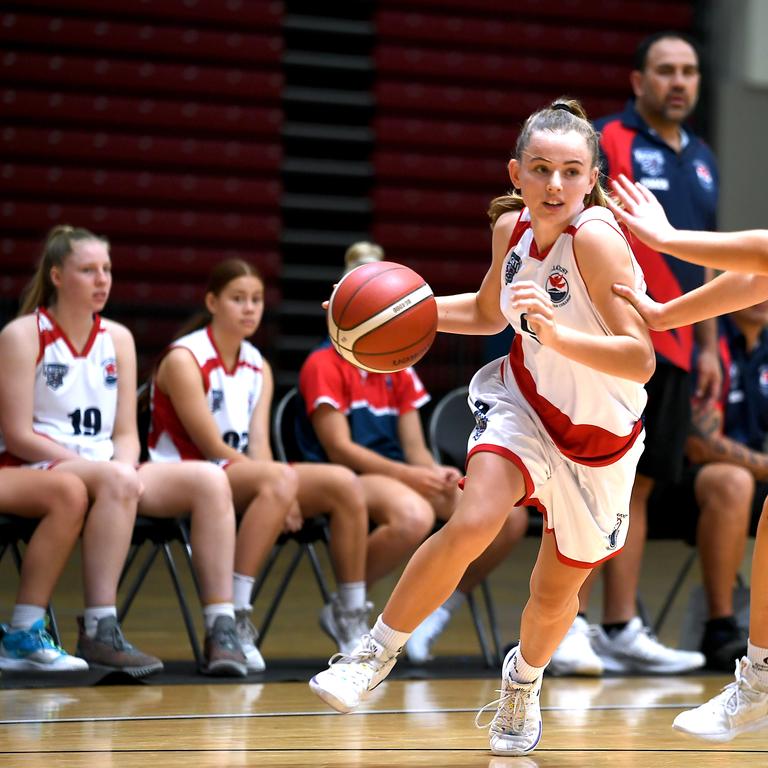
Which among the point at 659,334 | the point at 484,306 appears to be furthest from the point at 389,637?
the point at 659,334

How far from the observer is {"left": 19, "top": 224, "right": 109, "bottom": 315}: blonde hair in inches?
174

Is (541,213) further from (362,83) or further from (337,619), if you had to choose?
(362,83)

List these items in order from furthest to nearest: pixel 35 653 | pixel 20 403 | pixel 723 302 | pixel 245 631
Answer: pixel 245 631 < pixel 20 403 < pixel 35 653 < pixel 723 302

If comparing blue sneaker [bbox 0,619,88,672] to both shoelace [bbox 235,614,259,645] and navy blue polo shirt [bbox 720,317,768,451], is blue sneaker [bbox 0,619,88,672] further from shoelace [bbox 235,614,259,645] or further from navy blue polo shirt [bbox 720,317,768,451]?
navy blue polo shirt [bbox 720,317,768,451]

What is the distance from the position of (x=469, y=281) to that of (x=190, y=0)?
2.95 metres

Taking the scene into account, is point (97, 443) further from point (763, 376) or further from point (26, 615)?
point (763, 376)

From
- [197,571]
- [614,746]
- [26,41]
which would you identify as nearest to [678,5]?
[26,41]

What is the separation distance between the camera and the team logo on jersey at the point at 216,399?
15.4 feet

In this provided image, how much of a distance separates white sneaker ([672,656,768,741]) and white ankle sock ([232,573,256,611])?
1841 millimetres

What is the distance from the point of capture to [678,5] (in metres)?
10.7

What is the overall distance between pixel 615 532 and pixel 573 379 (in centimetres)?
36

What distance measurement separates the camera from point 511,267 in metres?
3.01

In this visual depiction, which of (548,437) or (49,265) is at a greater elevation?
(49,265)

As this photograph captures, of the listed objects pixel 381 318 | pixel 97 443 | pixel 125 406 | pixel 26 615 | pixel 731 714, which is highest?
pixel 381 318
